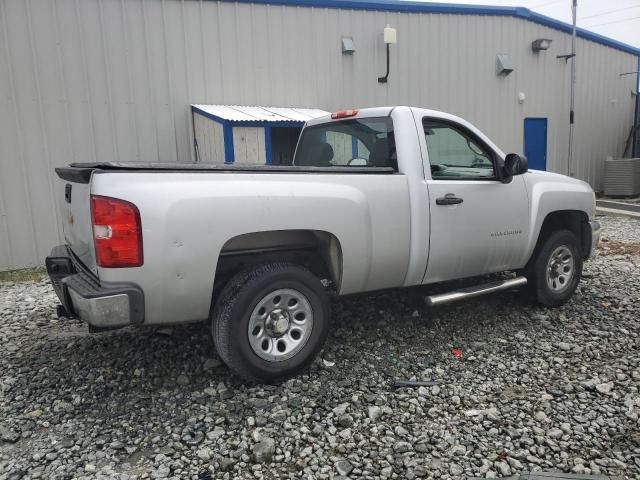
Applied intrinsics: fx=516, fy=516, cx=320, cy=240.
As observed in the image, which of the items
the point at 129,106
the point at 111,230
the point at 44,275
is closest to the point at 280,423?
the point at 111,230

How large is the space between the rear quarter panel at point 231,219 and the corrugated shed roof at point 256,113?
158 inches

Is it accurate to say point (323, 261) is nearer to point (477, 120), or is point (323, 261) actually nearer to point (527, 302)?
point (527, 302)

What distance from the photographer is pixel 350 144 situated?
4547 mm

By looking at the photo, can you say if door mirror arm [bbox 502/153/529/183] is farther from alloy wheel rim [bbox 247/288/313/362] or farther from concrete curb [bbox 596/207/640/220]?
concrete curb [bbox 596/207/640/220]

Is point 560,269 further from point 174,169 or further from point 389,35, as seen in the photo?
point 389,35

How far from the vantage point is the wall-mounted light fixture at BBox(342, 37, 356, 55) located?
31.5 feet

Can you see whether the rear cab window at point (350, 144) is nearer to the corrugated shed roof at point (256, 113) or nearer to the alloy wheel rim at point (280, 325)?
the alloy wheel rim at point (280, 325)

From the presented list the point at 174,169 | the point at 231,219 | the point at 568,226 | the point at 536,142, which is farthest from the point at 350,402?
the point at 536,142

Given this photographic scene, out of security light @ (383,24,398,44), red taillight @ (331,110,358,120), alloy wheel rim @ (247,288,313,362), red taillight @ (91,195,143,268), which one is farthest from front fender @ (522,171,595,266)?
security light @ (383,24,398,44)

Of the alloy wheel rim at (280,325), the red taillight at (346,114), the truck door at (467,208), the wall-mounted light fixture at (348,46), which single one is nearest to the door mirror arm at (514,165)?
the truck door at (467,208)

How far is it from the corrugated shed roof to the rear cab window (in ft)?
8.52

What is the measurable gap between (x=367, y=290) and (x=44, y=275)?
5.46 m

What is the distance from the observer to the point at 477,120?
38.3 ft

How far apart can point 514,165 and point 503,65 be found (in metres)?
8.29
